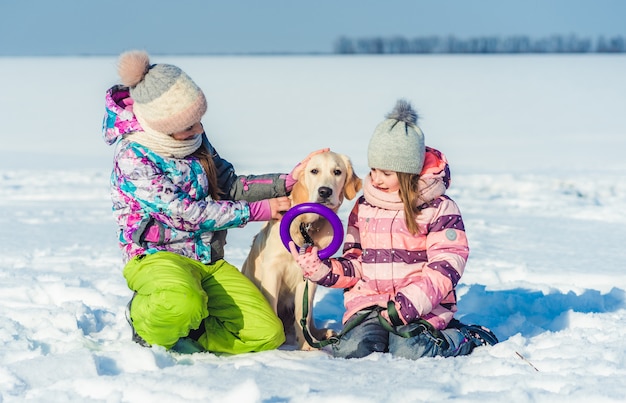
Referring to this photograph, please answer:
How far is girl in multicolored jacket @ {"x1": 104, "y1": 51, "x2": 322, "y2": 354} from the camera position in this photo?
11.8 feet

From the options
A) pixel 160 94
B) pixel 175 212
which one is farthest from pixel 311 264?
pixel 160 94

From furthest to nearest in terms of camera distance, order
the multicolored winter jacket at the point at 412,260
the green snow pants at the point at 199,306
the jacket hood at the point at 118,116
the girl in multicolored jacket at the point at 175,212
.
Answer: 1. the jacket hood at the point at 118,116
2. the girl in multicolored jacket at the point at 175,212
3. the multicolored winter jacket at the point at 412,260
4. the green snow pants at the point at 199,306

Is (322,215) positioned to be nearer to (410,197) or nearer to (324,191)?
(324,191)

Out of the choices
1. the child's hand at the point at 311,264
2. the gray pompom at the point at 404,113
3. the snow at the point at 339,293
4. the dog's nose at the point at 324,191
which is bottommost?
the snow at the point at 339,293

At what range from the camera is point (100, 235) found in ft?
22.4

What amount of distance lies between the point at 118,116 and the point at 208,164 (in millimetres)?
515

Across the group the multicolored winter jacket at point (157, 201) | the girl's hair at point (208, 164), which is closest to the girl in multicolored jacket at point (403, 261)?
the multicolored winter jacket at point (157, 201)

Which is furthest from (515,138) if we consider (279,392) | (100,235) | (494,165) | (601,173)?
(279,392)

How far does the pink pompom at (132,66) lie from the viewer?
3621 mm

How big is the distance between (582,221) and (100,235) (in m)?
4.68

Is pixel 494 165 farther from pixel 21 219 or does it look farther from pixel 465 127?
pixel 21 219

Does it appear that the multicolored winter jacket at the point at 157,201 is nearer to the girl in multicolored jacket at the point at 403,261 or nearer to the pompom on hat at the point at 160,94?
the pompom on hat at the point at 160,94

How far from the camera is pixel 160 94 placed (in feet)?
11.8

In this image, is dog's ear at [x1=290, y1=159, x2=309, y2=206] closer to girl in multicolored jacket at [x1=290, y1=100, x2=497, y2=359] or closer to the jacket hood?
girl in multicolored jacket at [x1=290, y1=100, x2=497, y2=359]
